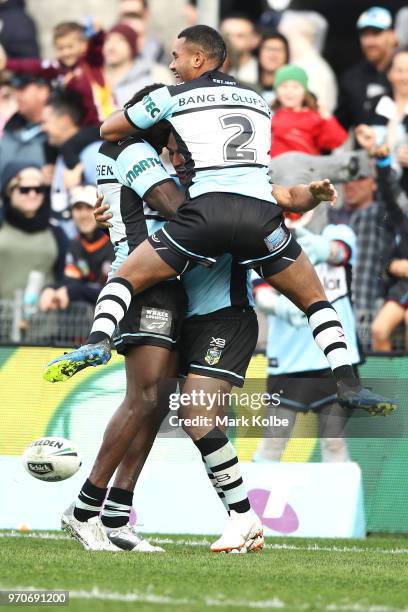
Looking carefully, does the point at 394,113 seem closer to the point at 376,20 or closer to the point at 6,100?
the point at 376,20

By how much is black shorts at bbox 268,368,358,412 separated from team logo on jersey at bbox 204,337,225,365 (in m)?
1.99

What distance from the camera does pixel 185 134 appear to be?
7066mm

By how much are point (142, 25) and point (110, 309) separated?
31.3 ft

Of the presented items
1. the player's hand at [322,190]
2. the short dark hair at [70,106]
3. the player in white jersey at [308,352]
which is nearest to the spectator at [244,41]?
the short dark hair at [70,106]

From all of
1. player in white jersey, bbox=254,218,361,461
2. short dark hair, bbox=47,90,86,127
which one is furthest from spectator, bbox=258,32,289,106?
player in white jersey, bbox=254,218,361,461

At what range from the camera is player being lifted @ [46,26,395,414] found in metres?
6.90

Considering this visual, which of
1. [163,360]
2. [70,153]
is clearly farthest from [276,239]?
[70,153]

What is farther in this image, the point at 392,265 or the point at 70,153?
the point at 70,153

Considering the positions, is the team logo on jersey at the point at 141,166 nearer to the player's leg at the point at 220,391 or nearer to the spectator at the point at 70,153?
the player's leg at the point at 220,391

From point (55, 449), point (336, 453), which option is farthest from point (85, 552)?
point (336, 453)

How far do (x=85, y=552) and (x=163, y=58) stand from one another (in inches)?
383

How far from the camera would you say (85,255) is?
42.1ft

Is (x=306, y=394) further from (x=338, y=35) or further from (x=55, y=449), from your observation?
(x=338, y=35)

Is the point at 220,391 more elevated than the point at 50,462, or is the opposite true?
the point at 220,391
